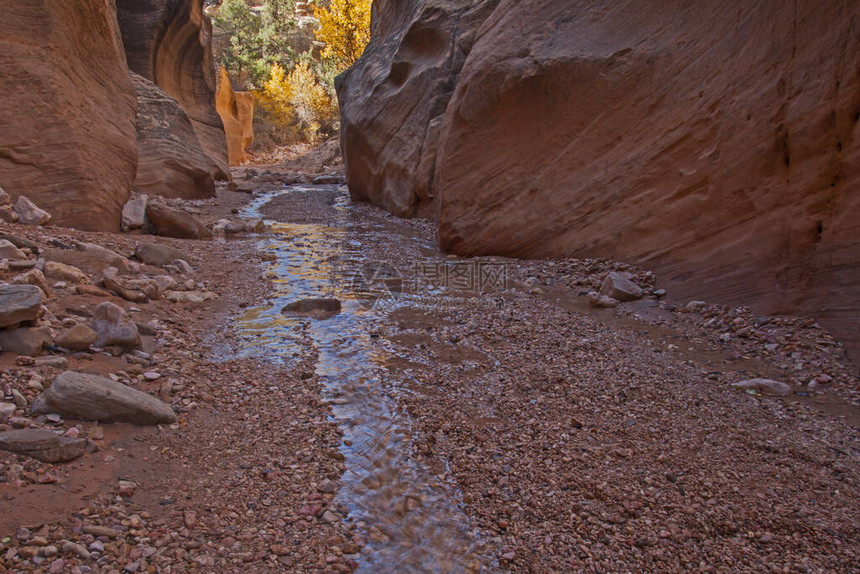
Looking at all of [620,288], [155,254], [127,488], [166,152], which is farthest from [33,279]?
Answer: [166,152]

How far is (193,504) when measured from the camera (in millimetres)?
2697

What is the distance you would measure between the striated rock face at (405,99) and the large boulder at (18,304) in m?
9.02

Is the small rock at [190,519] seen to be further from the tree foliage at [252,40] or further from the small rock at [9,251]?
the tree foliage at [252,40]

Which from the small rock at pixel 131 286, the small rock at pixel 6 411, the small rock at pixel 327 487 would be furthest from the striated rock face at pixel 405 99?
the small rock at pixel 6 411

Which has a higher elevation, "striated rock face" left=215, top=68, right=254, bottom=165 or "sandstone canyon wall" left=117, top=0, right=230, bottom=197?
"striated rock face" left=215, top=68, right=254, bottom=165

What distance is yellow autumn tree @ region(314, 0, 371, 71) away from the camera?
29.7 metres

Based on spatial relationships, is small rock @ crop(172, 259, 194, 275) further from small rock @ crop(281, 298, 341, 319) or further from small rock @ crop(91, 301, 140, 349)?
small rock @ crop(91, 301, 140, 349)

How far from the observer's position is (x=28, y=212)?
6527mm

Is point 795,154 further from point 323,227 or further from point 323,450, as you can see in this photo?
point 323,227

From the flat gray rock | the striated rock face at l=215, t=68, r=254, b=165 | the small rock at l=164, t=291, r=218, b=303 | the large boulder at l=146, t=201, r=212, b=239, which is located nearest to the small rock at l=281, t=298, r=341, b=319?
the small rock at l=164, t=291, r=218, b=303

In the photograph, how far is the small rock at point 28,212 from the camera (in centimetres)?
649

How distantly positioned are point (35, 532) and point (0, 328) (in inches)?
73.3

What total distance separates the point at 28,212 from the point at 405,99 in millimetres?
8630

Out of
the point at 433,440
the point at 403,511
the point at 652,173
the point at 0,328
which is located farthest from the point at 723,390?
the point at 0,328
